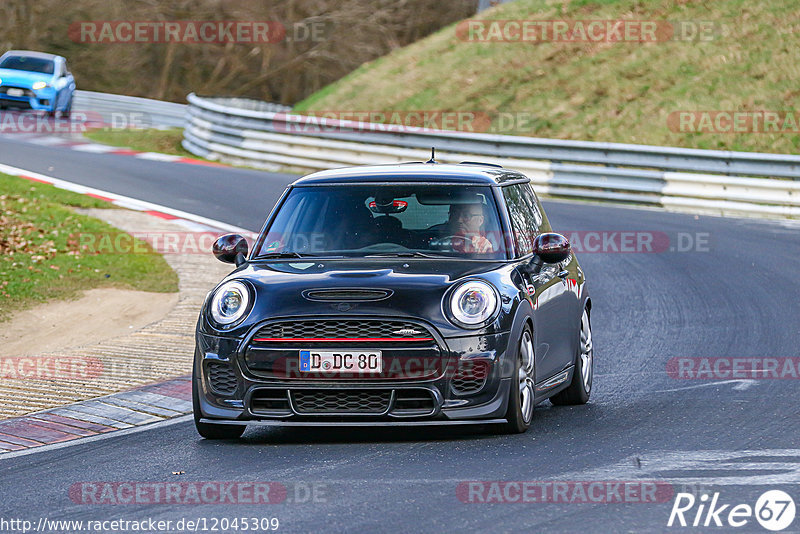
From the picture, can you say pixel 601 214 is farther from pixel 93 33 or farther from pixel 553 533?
pixel 93 33

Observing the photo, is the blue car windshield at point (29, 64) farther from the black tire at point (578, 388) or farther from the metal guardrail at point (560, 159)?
the black tire at point (578, 388)

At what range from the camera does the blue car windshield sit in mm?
33125

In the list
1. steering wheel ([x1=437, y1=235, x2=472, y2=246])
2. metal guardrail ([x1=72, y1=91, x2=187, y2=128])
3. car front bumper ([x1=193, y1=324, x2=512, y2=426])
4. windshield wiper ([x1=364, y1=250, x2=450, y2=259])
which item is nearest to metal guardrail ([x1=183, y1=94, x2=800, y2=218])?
metal guardrail ([x1=72, y1=91, x2=187, y2=128])

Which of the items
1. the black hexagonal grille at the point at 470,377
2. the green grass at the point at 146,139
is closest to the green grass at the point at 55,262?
the black hexagonal grille at the point at 470,377

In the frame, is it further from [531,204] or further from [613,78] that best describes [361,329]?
[613,78]

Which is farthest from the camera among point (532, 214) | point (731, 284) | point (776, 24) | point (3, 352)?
point (776, 24)

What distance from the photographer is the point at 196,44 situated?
54.1 m

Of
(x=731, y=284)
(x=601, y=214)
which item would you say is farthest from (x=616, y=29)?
(x=731, y=284)

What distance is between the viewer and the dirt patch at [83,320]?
456 inches

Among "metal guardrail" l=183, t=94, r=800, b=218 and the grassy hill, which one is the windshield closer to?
"metal guardrail" l=183, t=94, r=800, b=218

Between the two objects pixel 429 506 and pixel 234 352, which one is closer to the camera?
pixel 429 506

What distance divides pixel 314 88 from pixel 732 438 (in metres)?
49.4

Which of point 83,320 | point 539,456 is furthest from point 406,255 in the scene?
point 83,320

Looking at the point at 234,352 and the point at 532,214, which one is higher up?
the point at 532,214
